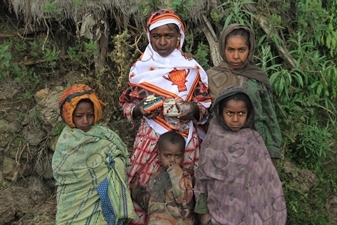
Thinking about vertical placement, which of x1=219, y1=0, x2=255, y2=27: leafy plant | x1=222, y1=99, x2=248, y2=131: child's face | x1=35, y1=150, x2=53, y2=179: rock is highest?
x1=219, y1=0, x2=255, y2=27: leafy plant

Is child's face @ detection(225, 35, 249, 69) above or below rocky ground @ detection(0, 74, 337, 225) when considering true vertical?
above

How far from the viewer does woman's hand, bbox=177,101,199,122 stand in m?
3.45

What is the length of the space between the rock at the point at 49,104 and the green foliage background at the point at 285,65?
0.14m

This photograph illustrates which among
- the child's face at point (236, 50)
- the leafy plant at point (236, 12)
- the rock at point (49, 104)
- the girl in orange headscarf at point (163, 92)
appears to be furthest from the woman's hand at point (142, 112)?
the leafy plant at point (236, 12)

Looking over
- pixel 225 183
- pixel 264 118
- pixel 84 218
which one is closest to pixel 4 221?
pixel 84 218

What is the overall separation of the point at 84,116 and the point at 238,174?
3.92ft

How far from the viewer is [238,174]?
307cm

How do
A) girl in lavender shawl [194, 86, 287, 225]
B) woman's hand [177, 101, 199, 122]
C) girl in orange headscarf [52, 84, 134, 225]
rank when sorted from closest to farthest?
girl in lavender shawl [194, 86, 287, 225], girl in orange headscarf [52, 84, 134, 225], woman's hand [177, 101, 199, 122]

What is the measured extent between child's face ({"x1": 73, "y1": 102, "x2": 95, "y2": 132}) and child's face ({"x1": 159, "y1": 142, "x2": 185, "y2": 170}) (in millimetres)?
582

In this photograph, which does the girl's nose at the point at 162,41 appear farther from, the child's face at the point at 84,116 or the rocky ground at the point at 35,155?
the rocky ground at the point at 35,155

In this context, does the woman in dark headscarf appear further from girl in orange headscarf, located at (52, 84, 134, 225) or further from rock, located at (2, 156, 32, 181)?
rock, located at (2, 156, 32, 181)

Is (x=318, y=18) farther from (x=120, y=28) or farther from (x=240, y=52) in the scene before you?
(x=120, y=28)

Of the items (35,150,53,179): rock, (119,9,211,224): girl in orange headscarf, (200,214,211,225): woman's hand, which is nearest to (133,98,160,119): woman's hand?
(119,9,211,224): girl in orange headscarf

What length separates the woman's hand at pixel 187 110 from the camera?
3.45 metres
